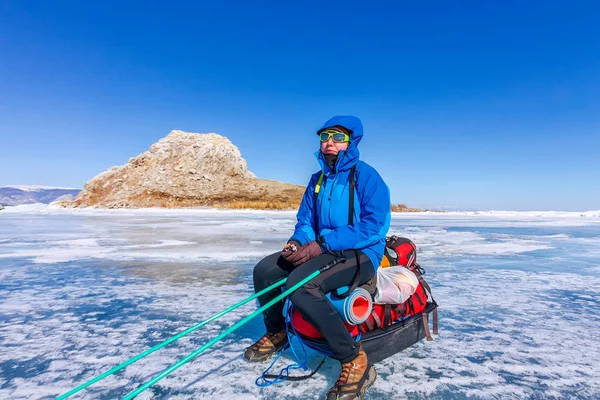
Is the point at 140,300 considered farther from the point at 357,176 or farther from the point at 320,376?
the point at 357,176

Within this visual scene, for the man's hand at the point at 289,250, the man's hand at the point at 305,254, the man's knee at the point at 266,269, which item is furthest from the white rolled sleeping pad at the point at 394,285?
the man's knee at the point at 266,269

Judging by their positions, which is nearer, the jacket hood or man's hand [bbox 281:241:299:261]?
man's hand [bbox 281:241:299:261]

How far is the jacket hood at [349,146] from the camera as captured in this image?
2844 mm

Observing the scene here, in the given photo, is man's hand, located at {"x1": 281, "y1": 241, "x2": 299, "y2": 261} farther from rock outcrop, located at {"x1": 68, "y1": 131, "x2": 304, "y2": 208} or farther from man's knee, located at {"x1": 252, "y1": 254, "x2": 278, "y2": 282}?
rock outcrop, located at {"x1": 68, "y1": 131, "x2": 304, "y2": 208}

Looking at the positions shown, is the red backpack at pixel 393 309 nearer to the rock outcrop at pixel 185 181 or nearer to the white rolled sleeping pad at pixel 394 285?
the white rolled sleeping pad at pixel 394 285

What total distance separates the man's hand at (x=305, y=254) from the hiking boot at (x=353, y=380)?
76 centimetres

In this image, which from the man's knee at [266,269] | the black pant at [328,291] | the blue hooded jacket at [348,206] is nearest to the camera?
the black pant at [328,291]

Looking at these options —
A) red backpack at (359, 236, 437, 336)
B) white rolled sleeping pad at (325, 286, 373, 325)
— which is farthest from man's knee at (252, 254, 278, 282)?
red backpack at (359, 236, 437, 336)

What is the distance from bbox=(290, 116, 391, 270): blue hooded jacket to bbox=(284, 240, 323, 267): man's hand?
0.29 feet

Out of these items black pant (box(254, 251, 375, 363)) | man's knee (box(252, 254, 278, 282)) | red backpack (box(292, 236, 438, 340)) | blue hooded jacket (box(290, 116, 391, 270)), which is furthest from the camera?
man's knee (box(252, 254, 278, 282))

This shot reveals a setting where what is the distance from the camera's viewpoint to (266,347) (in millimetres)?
3109

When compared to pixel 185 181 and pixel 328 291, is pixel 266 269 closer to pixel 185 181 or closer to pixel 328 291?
pixel 328 291

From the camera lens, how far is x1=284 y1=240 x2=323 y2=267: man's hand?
2.72m

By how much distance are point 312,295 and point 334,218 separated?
63cm
